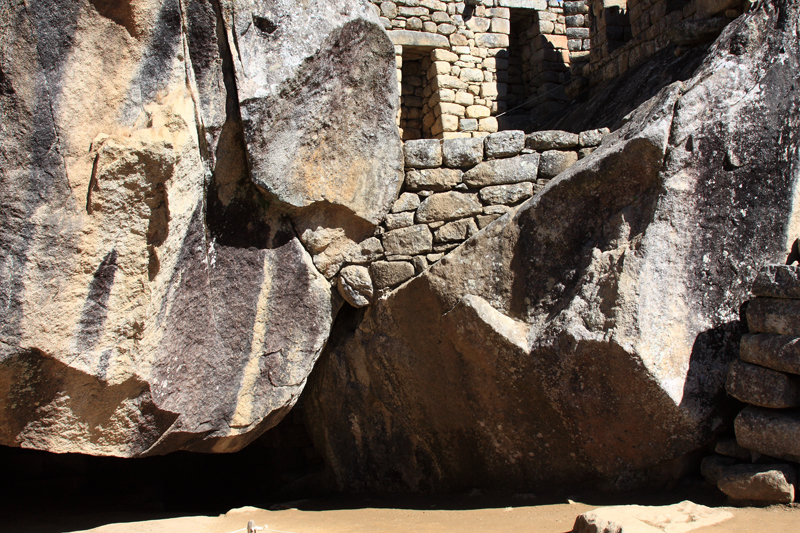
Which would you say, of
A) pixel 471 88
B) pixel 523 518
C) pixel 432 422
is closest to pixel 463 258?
pixel 432 422

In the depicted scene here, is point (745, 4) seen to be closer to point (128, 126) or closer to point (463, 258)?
point (463, 258)

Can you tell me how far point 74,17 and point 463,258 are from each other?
220 centimetres

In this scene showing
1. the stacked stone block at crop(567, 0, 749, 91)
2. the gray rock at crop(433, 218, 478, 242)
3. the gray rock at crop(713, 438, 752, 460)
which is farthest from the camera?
the stacked stone block at crop(567, 0, 749, 91)

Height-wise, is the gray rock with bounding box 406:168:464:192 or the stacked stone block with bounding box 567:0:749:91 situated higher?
the stacked stone block with bounding box 567:0:749:91

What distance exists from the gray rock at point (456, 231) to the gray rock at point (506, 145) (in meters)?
0.42

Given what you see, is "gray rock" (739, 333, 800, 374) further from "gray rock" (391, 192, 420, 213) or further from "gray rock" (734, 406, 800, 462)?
"gray rock" (391, 192, 420, 213)

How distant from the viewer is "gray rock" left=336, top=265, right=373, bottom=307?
3576 millimetres

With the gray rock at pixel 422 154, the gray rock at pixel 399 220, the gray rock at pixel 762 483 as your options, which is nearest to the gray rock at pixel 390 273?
the gray rock at pixel 399 220

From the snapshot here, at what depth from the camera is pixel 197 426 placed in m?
3.35

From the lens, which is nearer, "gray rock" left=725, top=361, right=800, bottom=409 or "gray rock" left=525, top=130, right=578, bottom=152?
"gray rock" left=725, top=361, right=800, bottom=409

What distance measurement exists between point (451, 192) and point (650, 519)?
197 cm

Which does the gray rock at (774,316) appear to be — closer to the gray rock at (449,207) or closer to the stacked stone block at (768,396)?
the stacked stone block at (768,396)

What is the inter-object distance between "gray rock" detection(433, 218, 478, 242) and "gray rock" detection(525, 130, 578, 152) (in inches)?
23.4

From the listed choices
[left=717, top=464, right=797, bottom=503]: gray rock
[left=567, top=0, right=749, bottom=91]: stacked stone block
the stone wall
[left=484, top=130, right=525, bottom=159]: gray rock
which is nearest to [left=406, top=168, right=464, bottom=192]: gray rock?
the stone wall
